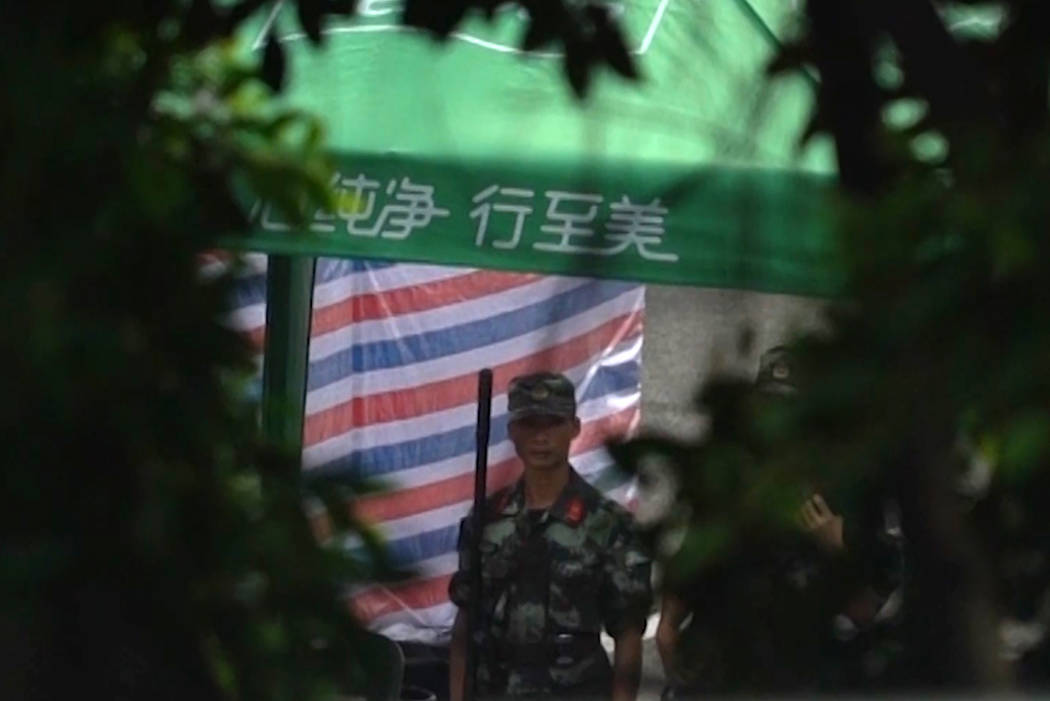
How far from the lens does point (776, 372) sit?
169 centimetres

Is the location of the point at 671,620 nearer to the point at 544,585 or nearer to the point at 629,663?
the point at 629,663

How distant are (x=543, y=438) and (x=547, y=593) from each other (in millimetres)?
399

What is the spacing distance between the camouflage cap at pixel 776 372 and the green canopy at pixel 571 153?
6 centimetres

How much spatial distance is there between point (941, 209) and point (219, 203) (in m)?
0.54

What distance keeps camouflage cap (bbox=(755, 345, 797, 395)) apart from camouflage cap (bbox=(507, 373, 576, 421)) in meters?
3.36

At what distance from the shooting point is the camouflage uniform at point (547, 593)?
524 centimetres

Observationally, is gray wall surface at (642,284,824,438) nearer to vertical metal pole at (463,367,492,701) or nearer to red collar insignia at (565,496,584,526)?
vertical metal pole at (463,367,492,701)

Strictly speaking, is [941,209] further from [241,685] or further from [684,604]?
[241,685]

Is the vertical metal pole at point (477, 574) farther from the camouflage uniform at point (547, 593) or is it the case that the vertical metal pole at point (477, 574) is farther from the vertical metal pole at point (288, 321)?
the vertical metal pole at point (288, 321)

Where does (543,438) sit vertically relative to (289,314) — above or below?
below

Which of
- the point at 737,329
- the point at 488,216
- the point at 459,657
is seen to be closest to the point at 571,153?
the point at 488,216

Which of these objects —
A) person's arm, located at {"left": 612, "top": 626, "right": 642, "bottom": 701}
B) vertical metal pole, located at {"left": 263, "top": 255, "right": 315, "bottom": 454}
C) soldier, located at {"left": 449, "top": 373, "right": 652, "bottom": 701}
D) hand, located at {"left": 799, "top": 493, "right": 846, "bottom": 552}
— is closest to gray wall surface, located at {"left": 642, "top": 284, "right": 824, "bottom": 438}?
hand, located at {"left": 799, "top": 493, "right": 846, "bottom": 552}

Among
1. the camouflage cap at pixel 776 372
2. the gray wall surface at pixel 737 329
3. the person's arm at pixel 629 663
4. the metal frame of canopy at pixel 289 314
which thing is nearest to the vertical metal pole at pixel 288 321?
the metal frame of canopy at pixel 289 314

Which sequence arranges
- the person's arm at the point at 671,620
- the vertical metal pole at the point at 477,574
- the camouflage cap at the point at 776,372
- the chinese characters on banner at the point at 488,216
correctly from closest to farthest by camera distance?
the camouflage cap at the point at 776,372 < the person's arm at the point at 671,620 < the chinese characters on banner at the point at 488,216 < the vertical metal pole at the point at 477,574
